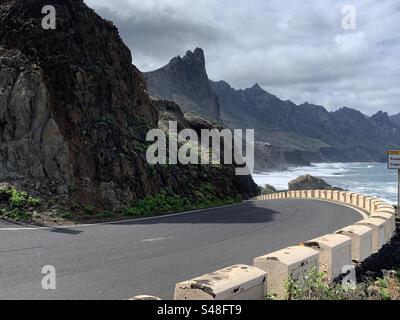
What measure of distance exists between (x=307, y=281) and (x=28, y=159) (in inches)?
609

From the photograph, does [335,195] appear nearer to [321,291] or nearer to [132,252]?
[132,252]

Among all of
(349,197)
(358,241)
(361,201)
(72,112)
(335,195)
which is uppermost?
(72,112)

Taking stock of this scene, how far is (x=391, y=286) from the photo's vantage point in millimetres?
8312

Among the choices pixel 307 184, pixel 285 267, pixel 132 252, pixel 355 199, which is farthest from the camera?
pixel 307 184

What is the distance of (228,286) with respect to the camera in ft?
15.7

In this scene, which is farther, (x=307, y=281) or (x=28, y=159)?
(x=28, y=159)

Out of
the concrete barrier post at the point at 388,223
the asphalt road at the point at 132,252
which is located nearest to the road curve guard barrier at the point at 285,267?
the concrete barrier post at the point at 388,223

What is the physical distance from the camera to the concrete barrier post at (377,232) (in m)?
10.5

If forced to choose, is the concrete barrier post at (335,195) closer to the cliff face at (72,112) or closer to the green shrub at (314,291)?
the cliff face at (72,112)

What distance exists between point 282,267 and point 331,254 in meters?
1.86

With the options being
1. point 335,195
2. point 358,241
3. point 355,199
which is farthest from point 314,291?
point 335,195

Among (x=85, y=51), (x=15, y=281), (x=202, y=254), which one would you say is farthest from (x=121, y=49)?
(x=15, y=281)
